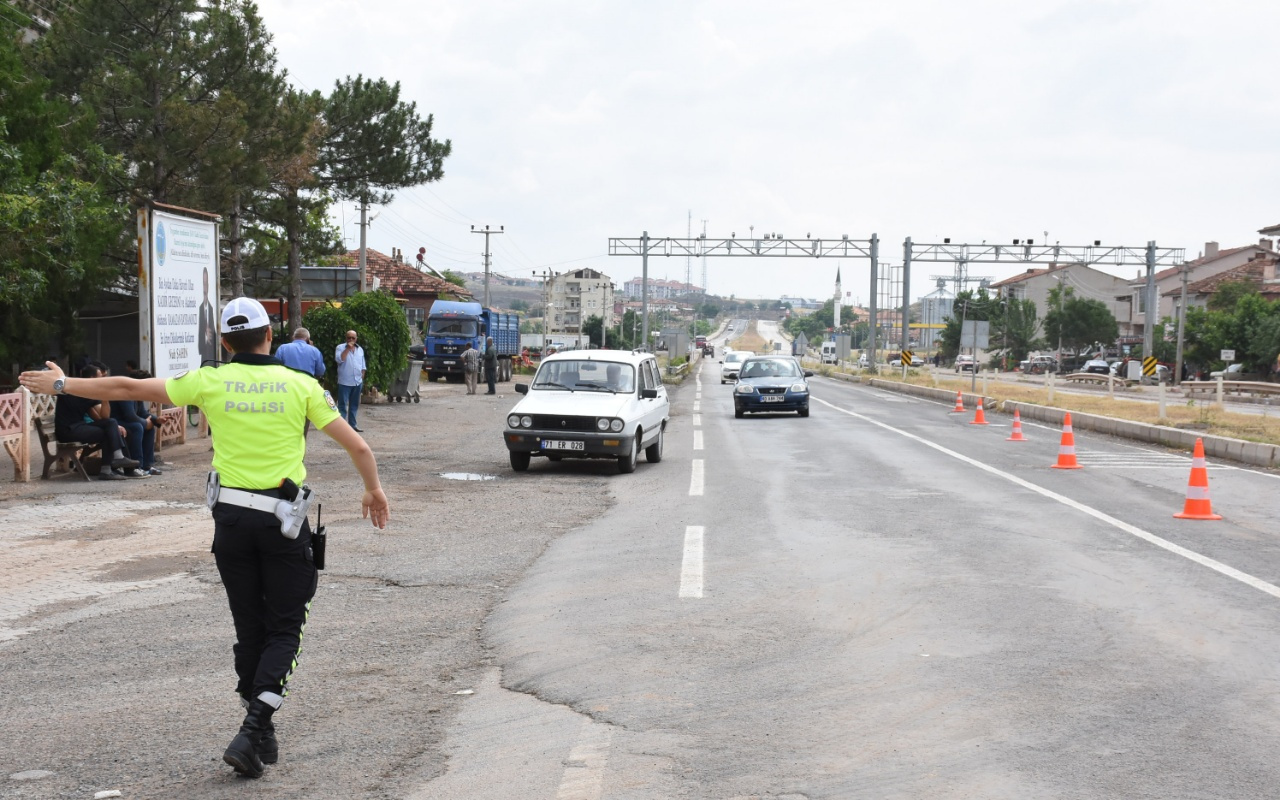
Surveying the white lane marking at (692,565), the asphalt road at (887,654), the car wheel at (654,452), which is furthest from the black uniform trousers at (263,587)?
the car wheel at (654,452)

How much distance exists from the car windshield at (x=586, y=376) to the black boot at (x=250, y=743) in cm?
1249

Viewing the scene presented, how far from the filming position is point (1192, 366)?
244 ft

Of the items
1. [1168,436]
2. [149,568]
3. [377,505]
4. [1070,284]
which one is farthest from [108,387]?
[1070,284]

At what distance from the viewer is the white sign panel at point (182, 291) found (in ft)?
55.4

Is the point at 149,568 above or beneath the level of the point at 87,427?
beneath

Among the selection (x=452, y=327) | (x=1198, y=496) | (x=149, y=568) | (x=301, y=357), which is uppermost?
(x=452, y=327)

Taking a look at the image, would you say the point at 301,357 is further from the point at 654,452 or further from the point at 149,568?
the point at 149,568

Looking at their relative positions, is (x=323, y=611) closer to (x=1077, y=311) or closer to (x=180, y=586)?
(x=180, y=586)

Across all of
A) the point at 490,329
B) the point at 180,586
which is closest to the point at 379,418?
the point at 180,586

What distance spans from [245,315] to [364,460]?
0.75 meters

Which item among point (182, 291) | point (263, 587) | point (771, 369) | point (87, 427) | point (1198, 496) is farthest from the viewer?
point (771, 369)

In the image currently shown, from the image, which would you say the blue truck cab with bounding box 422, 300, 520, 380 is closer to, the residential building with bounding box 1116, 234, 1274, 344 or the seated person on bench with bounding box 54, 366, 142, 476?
the seated person on bench with bounding box 54, 366, 142, 476

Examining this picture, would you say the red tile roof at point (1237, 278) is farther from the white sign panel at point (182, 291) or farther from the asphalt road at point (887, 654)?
the asphalt road at point (887, 654)

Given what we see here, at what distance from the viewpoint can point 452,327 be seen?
5109 centimetres
